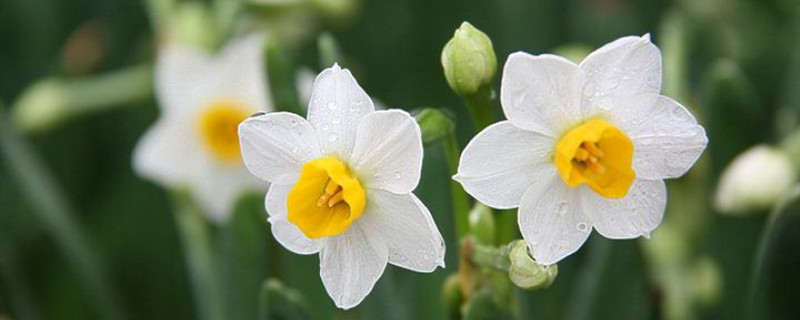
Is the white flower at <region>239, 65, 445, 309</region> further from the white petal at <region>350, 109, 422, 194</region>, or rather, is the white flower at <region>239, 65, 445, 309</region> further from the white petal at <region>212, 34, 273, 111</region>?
the white petal at <region>212, 34, 273, 111</region>

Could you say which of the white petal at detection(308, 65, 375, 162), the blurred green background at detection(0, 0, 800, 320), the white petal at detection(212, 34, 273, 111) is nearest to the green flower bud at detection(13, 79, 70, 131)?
the blurred green background at detection(0, 0, 800, 320)

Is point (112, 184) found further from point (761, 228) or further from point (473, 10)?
point (761, 228)

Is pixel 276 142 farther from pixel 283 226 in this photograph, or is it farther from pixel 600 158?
pixel 600 158

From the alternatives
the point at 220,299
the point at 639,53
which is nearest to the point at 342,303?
the point at 639,53

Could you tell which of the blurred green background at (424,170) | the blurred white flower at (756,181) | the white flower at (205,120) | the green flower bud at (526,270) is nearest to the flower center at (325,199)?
the green flower bud at (526,270)

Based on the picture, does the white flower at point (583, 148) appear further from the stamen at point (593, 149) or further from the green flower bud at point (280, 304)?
the green flower bud at point (280, 304)
